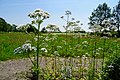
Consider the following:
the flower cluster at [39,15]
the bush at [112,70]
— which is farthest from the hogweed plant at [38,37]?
the bush at [112,70]

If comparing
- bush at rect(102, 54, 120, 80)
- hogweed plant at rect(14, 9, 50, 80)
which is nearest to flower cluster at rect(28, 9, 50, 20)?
hogweed plant at rect(14, 9, 50, 80)

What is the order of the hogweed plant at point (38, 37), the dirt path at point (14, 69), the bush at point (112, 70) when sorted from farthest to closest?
1. the dirt path at point (14, 69)
2. the bush at point (112, 70)
3. the hogweed plant at point (38, 37)

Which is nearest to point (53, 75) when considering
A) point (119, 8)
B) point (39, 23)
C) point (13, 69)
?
point (39, 23)

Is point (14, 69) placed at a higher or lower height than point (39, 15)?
lower

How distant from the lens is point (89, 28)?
8141mm

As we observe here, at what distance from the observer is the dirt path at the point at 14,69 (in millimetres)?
8958

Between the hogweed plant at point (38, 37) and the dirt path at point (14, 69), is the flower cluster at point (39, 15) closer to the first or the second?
the hogweed plant at point (38, 37)

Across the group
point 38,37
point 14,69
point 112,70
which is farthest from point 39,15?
point 14,69

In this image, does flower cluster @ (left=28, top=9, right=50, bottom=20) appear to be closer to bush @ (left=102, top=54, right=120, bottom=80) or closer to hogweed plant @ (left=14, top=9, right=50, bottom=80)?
hogweed plant @ (left=14, top=9, right=50, bottom=80)

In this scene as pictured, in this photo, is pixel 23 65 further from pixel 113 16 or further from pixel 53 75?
pixel 113 16

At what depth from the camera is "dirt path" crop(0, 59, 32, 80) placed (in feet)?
29.4

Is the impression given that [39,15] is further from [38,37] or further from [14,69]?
[14,69]

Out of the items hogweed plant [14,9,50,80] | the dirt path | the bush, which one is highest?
hogweed plant [14,9,50,80]

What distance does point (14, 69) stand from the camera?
1124 centimetres
